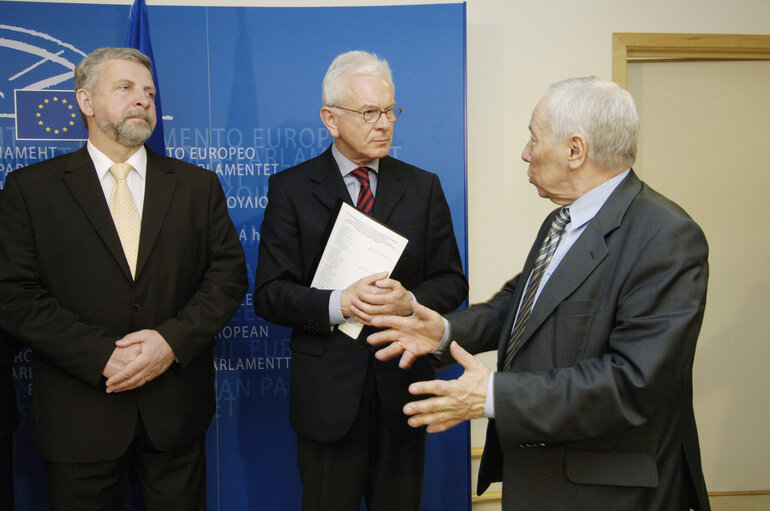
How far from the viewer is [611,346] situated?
1.38 metres

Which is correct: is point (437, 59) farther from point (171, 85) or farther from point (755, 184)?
point (755, 184)

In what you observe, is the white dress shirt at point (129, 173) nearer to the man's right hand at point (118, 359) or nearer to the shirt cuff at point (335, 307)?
the man's right hand at point (118, 359)

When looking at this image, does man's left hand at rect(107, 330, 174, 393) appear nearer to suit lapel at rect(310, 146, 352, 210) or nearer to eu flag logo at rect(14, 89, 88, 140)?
suit lapel at rect(310, 146, 352, 210)

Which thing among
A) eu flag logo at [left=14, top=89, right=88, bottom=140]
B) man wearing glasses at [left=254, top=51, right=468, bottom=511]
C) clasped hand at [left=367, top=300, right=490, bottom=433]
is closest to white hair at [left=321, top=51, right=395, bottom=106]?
man wearing glasses at [left=254, top=51, right=468, bottom=511]

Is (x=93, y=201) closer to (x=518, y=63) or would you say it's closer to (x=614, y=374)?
(x=614, y=374)

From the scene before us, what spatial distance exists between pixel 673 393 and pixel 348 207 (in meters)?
1.03

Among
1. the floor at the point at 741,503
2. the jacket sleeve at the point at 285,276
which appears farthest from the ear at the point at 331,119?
the floor at the point at 741,503

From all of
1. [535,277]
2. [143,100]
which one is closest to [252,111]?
[143,100]

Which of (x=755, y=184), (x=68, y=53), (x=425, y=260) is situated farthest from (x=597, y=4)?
(x=68, y=53)

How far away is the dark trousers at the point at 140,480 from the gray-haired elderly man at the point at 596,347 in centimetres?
96

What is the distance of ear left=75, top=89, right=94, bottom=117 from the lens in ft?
7.11

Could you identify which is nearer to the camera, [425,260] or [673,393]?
[673,393]

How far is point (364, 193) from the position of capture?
Answer: 2.11 metres

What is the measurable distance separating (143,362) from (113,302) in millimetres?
241
